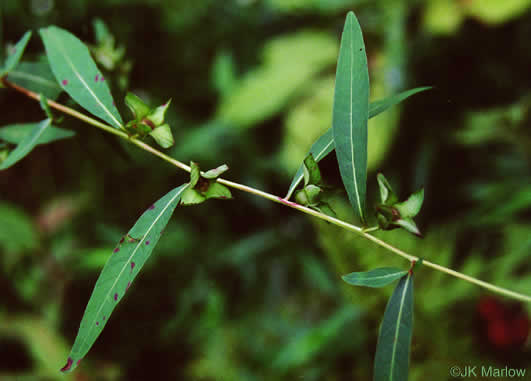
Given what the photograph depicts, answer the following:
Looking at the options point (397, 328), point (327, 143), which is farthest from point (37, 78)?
point (397, 328)

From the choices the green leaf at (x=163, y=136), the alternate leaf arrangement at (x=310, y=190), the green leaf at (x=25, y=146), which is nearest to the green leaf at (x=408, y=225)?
the alternate leaf arrangement at (x=310, y=190)

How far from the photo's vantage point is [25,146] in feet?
1.41

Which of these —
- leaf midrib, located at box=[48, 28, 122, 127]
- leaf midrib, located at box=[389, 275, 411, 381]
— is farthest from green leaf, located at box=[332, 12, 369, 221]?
leaf midrib, located at box=[48, 28, 122, 127]

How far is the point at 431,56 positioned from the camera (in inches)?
50.2

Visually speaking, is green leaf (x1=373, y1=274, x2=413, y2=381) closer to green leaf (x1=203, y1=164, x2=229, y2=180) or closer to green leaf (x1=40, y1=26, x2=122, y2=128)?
green leaf (x1=203, y1=164, x2=229, y2=180)

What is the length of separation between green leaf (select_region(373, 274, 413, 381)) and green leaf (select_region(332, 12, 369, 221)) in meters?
0.12

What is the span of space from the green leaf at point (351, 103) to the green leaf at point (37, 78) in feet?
1.13

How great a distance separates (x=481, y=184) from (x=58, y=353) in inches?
48.7

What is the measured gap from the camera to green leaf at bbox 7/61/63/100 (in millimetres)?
515

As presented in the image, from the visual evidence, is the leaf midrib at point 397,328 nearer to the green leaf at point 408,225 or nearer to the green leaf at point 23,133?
the green leaf at point 408,225

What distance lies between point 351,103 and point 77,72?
0.93ft

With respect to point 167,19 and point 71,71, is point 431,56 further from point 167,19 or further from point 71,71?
point 71,71

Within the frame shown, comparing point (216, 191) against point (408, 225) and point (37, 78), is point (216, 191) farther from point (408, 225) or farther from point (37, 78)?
point (37, 78)

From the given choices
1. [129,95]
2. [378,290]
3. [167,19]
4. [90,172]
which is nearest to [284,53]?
[167,19]
